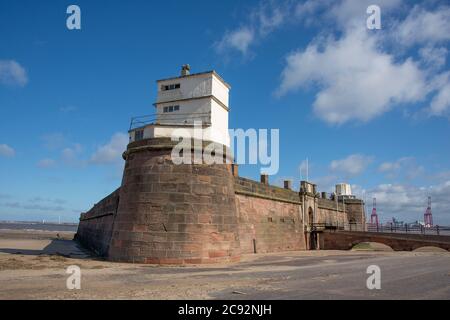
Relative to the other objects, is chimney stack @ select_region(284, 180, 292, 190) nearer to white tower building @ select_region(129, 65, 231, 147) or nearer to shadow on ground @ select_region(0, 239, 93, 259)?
white tower building @ select_region(129, 65, 231, 147)

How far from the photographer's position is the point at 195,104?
19.9 m

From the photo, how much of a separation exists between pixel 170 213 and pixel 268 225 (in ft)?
40.8

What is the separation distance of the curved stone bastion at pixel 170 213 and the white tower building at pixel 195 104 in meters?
2.19

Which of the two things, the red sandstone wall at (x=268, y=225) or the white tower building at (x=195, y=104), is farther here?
the red sandstone wall at (x=268, y=225)

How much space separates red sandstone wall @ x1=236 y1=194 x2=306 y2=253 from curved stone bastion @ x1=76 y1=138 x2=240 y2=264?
5.79m

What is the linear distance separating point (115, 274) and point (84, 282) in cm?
184

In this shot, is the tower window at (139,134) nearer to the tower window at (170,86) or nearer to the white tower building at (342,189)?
the tower window at (170,86)

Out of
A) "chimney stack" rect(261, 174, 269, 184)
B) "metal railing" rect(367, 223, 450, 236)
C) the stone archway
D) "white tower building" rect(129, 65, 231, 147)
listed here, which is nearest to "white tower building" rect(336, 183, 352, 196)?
"metal railing" rect(367, 223, 450, 236)

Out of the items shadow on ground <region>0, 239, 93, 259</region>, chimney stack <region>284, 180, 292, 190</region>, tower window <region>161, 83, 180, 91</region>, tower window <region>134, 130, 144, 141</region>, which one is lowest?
shadow on ground <region>0, 239, 93, 259</region>

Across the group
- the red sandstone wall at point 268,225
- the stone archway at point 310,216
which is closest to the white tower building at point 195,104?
the red sandstone wall at point 268,225

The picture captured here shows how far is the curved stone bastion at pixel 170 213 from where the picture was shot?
→ 15.1 m

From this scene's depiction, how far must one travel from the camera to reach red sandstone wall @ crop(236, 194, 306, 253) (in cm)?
2305
